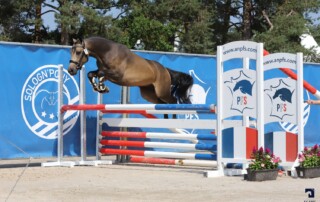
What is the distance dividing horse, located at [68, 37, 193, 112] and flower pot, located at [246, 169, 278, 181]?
3.28 metres

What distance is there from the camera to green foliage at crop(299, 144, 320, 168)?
36.1 ft

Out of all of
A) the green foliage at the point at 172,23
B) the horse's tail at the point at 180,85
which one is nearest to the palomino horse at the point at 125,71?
the horse's tail at the point at 180,85

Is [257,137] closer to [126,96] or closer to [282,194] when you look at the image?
[282,194]

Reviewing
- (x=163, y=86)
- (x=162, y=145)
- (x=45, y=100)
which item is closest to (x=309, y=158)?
(x=162, y=145)

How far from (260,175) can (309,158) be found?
856 millimetres

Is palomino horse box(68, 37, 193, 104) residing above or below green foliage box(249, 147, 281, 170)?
above

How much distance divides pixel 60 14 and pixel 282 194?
29.2 meters

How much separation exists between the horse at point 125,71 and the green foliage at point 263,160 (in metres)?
3.13

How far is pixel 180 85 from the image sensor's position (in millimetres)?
14547

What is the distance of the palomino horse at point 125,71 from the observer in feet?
42.1

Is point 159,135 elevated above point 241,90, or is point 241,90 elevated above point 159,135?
point 241,90

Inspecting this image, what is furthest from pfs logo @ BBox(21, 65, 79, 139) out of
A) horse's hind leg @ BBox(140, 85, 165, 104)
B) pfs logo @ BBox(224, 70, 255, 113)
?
pfs logo @ BBox(224, 70, 255, 113)

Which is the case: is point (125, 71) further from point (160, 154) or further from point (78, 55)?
point (160, 154)

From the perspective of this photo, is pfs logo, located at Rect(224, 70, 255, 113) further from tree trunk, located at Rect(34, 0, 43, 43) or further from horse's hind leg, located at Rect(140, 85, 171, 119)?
tree trunk, located at Rect(34, 0, 43, 43)
